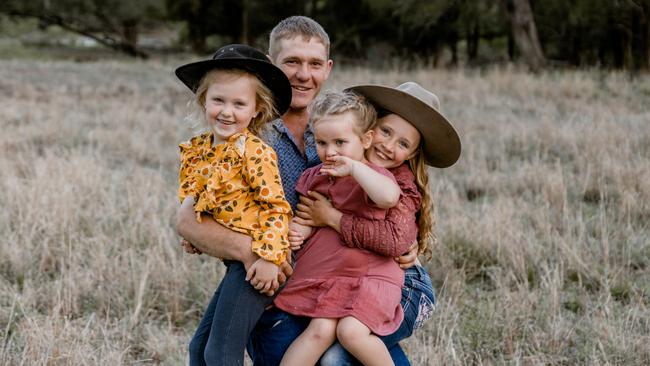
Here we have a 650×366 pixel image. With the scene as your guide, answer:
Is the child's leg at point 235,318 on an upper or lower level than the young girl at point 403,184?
lower

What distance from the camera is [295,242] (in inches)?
95.2

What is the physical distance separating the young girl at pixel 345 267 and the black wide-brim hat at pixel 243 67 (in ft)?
0.61

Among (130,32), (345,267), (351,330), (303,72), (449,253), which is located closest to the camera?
(351,330)

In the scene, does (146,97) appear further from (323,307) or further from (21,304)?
(323,307)

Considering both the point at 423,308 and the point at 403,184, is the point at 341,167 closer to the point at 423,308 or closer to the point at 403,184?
the point at 403,184

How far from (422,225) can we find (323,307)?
526mm

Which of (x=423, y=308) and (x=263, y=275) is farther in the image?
(x=423, y=308)

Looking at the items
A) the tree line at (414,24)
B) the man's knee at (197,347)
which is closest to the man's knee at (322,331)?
the man's knee at (197,347)

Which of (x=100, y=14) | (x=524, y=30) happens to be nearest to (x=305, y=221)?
(x=524, y=30)

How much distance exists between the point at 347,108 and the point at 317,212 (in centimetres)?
38

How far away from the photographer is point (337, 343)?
232 centimetres

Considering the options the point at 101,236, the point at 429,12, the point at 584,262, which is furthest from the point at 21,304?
the point at 429,12

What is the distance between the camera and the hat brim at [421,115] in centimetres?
236

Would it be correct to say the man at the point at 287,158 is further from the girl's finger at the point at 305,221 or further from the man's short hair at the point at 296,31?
the girl's finger at the point at 305,221
